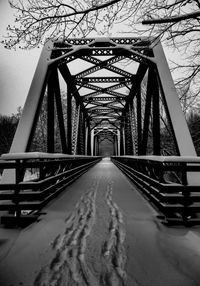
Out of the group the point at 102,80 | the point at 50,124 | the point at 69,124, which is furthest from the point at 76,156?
the point at 102,80

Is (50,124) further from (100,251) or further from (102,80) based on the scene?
(102,80)

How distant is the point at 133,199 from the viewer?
558cm

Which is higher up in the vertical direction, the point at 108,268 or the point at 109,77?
the point at 109,77

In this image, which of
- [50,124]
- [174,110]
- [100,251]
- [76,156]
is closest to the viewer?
[100,251]

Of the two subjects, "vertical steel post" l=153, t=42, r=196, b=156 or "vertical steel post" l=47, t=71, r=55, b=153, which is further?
"vertical steel post" l=47, t=71, r=55, b=153

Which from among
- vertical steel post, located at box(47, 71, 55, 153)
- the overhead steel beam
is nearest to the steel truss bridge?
vertical steel post, located at box(47, 71, 55, 153)

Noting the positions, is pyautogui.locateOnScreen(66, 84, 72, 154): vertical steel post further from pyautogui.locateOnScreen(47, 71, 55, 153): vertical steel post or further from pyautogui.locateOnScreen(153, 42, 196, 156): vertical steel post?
pyautogui.locateOnScreen(153, 42, 196, 156): vertical steel post

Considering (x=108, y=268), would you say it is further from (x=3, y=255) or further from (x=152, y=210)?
(x=152, y=210)

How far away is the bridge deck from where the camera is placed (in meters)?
2.13

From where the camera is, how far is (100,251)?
2.64 m

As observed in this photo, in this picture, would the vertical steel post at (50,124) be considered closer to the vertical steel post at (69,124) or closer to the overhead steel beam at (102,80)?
the vertical steel post at (69,124)

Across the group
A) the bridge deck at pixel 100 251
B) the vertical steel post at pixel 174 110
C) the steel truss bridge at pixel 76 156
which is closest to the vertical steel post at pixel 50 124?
the steel truss bridge at pixel 76 156

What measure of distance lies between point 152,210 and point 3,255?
275cm

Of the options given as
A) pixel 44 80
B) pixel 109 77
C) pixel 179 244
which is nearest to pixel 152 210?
pixel 179 244
